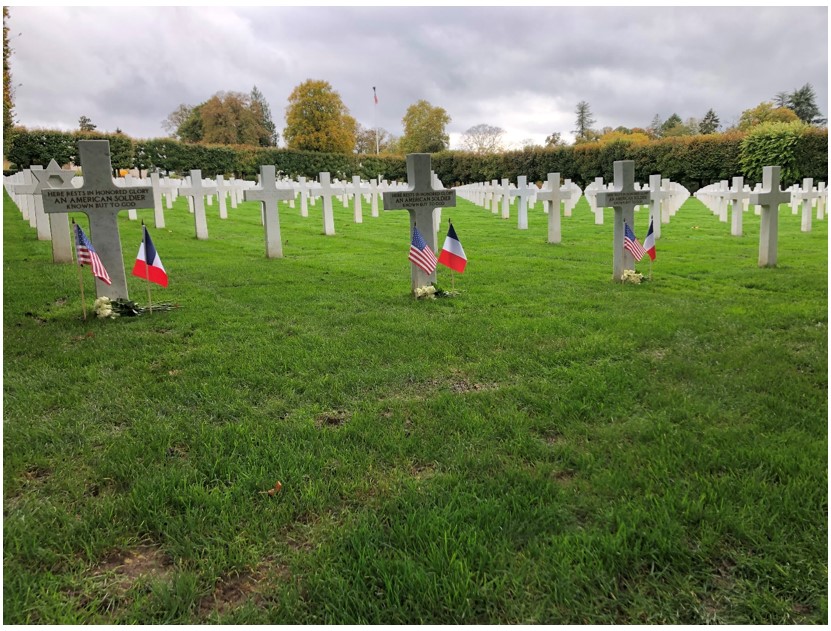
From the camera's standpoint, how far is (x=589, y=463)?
3.11 metres

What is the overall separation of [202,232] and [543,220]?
31.7ft

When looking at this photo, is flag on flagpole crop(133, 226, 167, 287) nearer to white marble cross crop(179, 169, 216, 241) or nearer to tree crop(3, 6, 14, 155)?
white marble cross crop(179, 169, 216, 241)

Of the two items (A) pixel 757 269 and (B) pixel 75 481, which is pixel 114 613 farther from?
(A) pixel 757 269

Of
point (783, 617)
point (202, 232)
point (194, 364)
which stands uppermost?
point (202, 232)

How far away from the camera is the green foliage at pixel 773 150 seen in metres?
28.5

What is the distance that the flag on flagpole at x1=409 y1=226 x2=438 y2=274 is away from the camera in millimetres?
7160

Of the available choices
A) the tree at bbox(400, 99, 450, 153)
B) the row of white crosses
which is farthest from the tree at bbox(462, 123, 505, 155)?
the row of white crosses

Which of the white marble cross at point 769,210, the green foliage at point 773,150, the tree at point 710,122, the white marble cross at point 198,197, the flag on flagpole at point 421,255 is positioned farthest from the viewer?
the tree at point 710,122

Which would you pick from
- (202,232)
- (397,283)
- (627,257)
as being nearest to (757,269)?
(627,257)

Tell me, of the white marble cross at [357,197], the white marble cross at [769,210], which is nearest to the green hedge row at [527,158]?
the white marble cross at [357,197]

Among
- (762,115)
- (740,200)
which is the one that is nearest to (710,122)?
(762,115)

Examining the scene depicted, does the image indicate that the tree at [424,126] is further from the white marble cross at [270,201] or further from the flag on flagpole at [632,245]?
the flag on flagpole at [632,245]

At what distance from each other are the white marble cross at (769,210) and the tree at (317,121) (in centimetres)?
4457

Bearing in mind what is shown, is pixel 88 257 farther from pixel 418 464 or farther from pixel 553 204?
pixel 553 204
